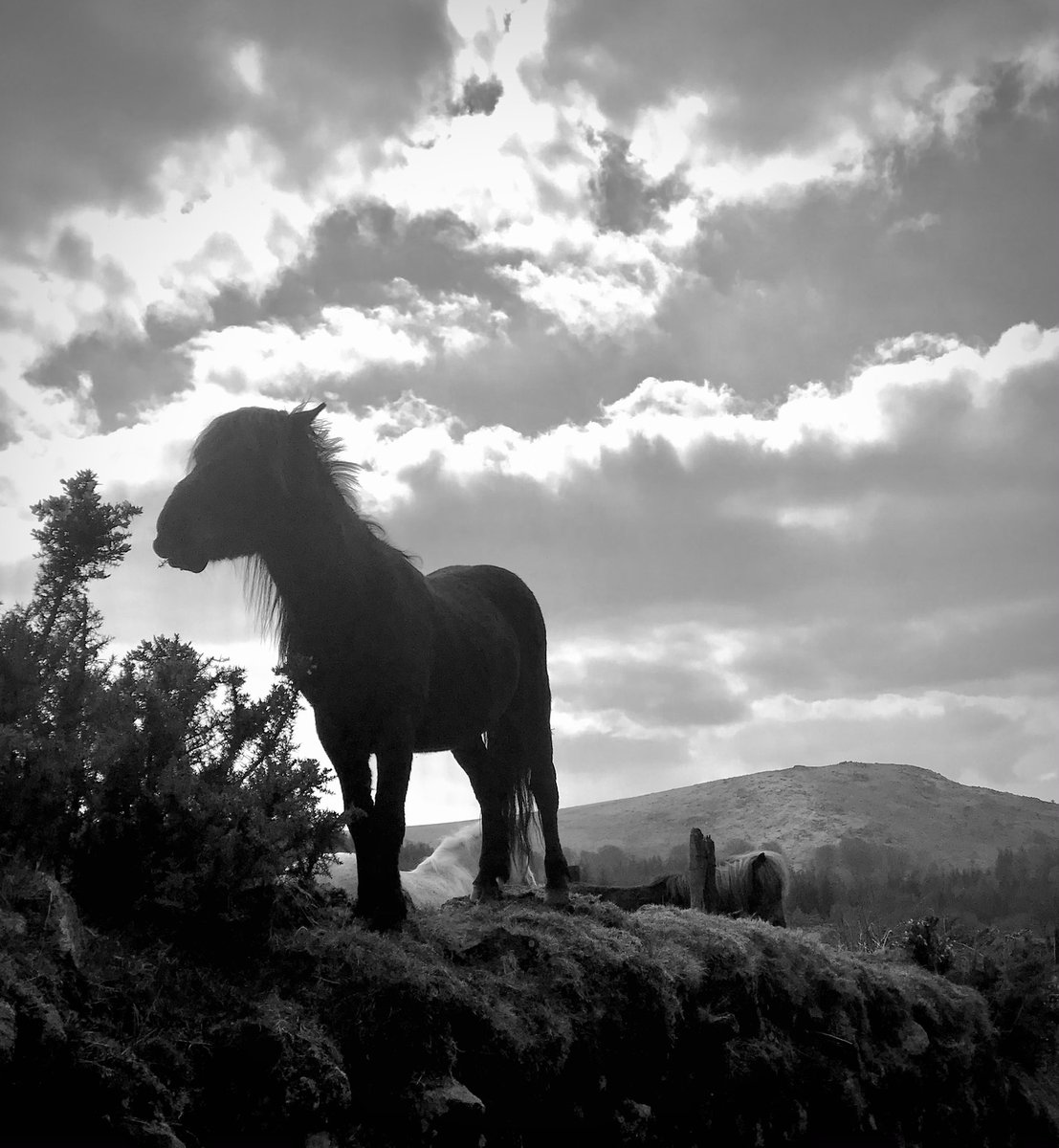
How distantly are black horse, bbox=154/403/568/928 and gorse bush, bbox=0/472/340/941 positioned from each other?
52 cm

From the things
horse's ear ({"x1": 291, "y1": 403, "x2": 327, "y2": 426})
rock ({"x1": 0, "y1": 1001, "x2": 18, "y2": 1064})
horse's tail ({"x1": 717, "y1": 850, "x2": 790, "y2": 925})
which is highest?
horse's ear ({"x1": 291, "y1": 403, "x2": 327, "y2": 426})

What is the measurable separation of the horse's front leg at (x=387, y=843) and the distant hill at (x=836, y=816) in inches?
4739

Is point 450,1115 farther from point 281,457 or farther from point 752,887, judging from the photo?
point 752,887

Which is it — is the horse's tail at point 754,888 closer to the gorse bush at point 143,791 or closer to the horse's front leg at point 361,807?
the horse's front leg at point 361,807

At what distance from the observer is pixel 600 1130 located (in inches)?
190

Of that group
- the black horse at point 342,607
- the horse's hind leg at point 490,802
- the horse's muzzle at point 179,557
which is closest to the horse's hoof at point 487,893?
the horse's hind leg at point 490,802

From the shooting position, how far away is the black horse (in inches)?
199

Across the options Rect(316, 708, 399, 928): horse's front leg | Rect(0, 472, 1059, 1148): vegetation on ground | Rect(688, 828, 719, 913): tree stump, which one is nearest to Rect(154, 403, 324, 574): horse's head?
Rect(0, 472, 1059, 1148): vegetation on ground

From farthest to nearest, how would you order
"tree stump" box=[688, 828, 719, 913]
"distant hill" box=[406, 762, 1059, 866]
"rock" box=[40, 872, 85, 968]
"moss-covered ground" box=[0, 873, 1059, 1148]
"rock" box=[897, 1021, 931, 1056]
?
"distant hill" box=[406, 762, 1059, 866]
"tree stump" box=[688, 828, 719, 913]
"rock" box=[897, 1021, 931, 1056]
"rock" box=[40, 872, 85, 968]
"moss-covered ground" box=[0, 873, 1059, 1148]

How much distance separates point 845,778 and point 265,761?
161m

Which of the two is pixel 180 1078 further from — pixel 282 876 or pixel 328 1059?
pixel 282 876

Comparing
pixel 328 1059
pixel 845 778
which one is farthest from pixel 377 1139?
pixel 845 778

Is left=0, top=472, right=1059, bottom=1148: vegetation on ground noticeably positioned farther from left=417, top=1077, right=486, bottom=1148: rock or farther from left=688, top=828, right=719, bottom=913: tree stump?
left=688, top=828, right=719, bottom=913: tree stump

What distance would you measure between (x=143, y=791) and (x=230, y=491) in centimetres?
176
